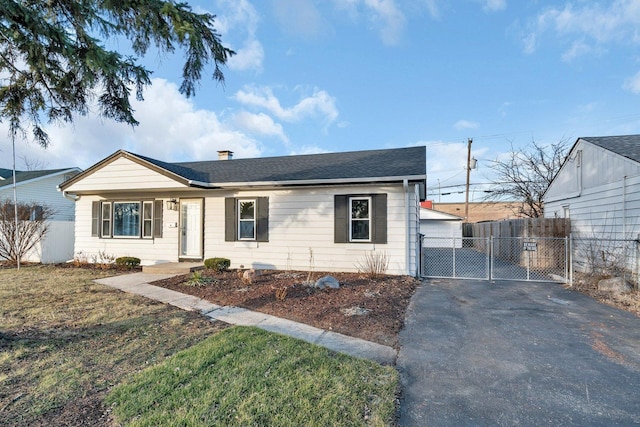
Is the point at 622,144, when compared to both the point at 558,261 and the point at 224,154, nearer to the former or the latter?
the point at 558,261

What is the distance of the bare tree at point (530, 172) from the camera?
60.4 feet

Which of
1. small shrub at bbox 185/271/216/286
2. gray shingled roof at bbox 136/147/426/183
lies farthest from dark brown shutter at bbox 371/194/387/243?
small shrub at bbox 185/271/216/286

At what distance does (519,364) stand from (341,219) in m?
6.33

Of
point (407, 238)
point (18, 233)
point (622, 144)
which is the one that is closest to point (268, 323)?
point (407, 238)

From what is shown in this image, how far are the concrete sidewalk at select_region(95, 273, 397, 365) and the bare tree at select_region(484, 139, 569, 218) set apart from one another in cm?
1865

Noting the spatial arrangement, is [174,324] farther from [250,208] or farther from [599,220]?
[599,220]

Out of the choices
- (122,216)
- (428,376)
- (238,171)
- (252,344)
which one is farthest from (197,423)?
(122,216)

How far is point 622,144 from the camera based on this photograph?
9508 mm

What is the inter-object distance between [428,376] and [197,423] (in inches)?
90.1

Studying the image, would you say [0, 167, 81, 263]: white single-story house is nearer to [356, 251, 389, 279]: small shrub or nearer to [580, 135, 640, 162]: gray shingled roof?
[356, 251, 389, 279]: small shrub

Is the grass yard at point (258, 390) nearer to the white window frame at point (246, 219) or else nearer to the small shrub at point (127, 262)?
the white window frame at point (246, 219)

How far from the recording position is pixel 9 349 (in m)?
3.87

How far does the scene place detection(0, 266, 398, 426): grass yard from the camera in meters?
2.54

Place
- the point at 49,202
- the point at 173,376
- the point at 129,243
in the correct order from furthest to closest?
the point at 49,202 → the point at 129,243 → the point at 173,376
